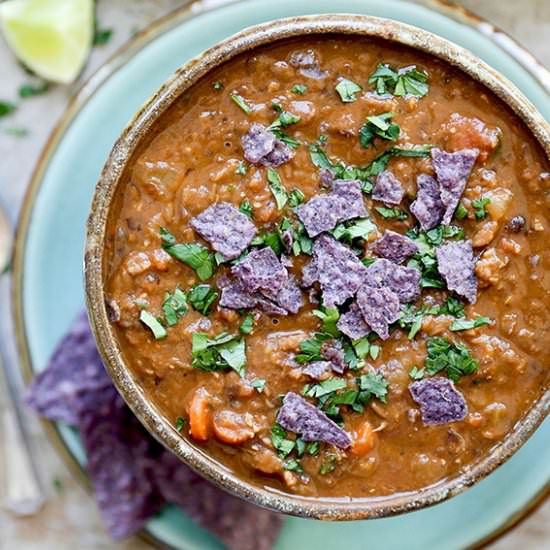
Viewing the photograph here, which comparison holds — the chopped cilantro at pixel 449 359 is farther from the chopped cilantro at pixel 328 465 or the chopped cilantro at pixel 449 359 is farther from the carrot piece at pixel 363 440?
the chopped cilantro at pixel 328 465

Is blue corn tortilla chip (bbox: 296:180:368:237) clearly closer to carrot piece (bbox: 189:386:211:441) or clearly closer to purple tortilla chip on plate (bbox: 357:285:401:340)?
purple tortilla chip on plate (bbox: 357:285:401:340)

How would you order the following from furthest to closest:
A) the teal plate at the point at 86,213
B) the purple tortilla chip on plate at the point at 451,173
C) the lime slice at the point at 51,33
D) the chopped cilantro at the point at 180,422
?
the lime slice at the point at 51,33, the teal plate at the point at 86,213, the chopped cilantro at the point at 180,422, the purple tortilla chip on plate at the point at 451,173

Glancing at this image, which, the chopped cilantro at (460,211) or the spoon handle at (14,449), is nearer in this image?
the chopped cilantro at (460,211)

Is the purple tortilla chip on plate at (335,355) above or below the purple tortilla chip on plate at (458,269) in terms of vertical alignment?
below

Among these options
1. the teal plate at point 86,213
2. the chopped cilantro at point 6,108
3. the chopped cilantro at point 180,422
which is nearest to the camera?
the chopped cilantro at point 180,422

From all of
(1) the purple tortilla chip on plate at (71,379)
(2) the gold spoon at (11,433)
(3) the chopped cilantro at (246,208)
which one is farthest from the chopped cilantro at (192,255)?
(2) the gold spoon at (11,433)

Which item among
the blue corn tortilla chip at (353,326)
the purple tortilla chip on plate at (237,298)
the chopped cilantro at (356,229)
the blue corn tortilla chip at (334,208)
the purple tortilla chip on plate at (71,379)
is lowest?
the purple tortilla chip on plate at (71,379)

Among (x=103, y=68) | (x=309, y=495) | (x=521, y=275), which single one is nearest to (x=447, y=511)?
(x=309, y=495)
